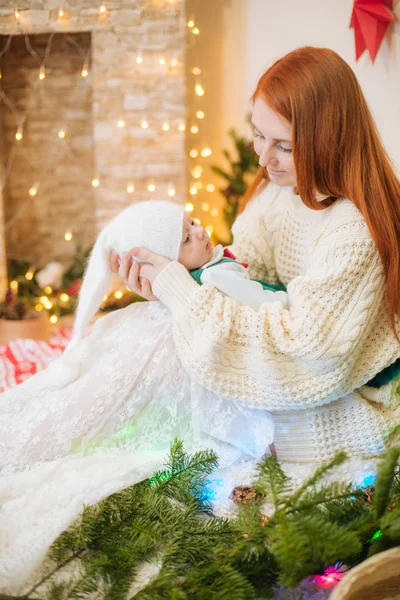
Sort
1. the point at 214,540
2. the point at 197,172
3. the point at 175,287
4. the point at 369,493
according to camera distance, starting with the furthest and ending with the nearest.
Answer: the point at 197,172
the point at 175,287
the point at 369,493
the point at 214,540

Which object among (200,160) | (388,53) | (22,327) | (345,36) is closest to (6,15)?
(200,160)


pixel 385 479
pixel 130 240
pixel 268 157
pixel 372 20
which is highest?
pixel 372 20

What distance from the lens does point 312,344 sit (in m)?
1.54

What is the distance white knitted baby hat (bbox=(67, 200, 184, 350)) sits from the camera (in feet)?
5.75

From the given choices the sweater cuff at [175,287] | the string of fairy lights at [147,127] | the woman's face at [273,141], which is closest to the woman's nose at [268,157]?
the woman's face at [273,141]

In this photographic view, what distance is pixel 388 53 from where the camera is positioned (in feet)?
7.53

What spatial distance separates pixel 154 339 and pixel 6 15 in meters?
2.51

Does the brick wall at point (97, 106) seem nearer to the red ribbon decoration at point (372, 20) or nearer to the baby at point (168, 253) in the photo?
the red ribbon decoration at point (372, 20)

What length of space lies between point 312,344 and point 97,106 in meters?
2.61

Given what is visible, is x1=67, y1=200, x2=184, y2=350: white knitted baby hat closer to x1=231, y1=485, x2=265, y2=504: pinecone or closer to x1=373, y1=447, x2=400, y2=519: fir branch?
x1=231, y1=485, x2=265, y2=504: pinecone

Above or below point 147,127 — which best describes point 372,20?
above

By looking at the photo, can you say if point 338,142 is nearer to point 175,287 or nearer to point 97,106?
point 175,287

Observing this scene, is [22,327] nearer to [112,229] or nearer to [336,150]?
[112,229]

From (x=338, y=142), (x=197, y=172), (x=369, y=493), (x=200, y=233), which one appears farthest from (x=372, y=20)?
(x=197, y=172)
